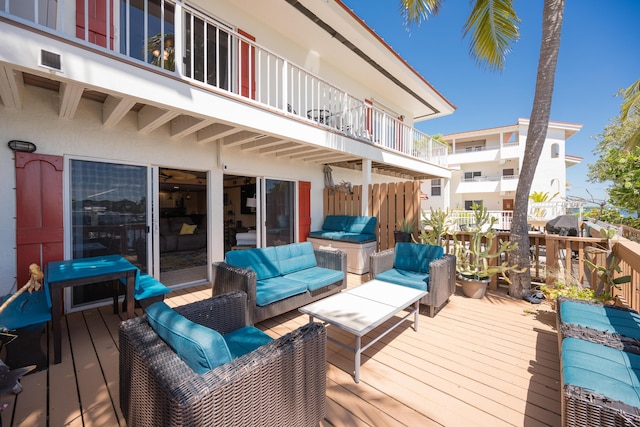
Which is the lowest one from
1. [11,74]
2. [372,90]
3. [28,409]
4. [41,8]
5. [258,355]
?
[28,409]

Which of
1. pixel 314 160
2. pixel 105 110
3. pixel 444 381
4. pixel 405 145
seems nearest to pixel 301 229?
pixel 314 160

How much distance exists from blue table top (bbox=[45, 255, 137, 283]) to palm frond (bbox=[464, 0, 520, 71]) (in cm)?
690

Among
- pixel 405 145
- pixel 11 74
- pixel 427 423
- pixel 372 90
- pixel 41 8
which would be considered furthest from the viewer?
pixel 372 90

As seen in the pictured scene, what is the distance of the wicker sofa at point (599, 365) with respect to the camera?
139 cm

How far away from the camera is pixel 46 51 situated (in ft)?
7.50

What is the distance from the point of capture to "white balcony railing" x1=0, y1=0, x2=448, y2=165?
287cm

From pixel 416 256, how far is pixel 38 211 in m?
5.52

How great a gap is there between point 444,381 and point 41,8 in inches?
257

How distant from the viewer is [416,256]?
14.1 feet

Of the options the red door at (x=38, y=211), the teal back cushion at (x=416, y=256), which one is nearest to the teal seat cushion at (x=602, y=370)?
the teal back cushion at (x=416, y=256)

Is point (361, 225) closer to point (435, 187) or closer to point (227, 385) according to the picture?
point (227, 385)

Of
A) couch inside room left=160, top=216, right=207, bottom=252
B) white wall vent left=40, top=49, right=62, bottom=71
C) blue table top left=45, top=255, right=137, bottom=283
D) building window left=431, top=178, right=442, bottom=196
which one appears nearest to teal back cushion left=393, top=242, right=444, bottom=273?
blue table top left=45, top=255, right=137, bottom=283

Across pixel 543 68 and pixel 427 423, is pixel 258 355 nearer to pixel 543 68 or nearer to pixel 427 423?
pixel 427 423

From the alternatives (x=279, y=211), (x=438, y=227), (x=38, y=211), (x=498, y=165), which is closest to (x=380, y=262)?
(x=438, y=227)
